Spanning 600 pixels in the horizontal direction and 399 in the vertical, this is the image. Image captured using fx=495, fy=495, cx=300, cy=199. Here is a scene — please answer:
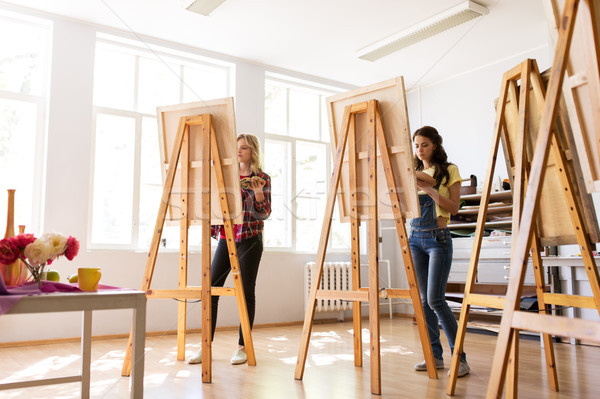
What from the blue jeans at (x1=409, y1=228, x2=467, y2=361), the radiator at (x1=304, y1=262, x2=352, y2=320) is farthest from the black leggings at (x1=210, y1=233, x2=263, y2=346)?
the radiator at (x1=304, y1=262, x2=352, y2=320)

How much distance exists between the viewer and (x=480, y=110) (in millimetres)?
5707

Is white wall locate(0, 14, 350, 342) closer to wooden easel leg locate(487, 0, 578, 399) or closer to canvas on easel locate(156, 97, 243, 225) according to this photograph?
canvas on easel locate(156, 97, 243, 225)

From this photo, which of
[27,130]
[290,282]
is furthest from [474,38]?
[27,130]

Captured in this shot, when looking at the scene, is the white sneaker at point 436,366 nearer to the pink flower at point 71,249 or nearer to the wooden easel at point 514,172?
the wooden easel at point 514,172

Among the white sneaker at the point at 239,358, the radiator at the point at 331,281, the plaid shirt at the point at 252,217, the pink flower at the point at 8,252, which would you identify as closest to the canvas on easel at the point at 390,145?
the plaid shirt at the point at 252,217

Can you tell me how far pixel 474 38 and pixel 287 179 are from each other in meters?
2.52

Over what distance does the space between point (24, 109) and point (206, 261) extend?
2804mm

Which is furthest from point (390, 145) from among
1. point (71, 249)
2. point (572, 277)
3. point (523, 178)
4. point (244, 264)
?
point (572, 277)

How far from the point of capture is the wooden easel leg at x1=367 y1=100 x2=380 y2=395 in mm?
2299

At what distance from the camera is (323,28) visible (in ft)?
15.6

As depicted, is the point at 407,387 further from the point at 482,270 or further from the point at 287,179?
the point at 287,179

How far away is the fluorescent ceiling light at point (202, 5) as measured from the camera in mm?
4156

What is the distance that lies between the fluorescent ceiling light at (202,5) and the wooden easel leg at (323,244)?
2.15m

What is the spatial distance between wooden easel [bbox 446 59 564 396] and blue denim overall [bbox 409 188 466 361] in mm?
509
